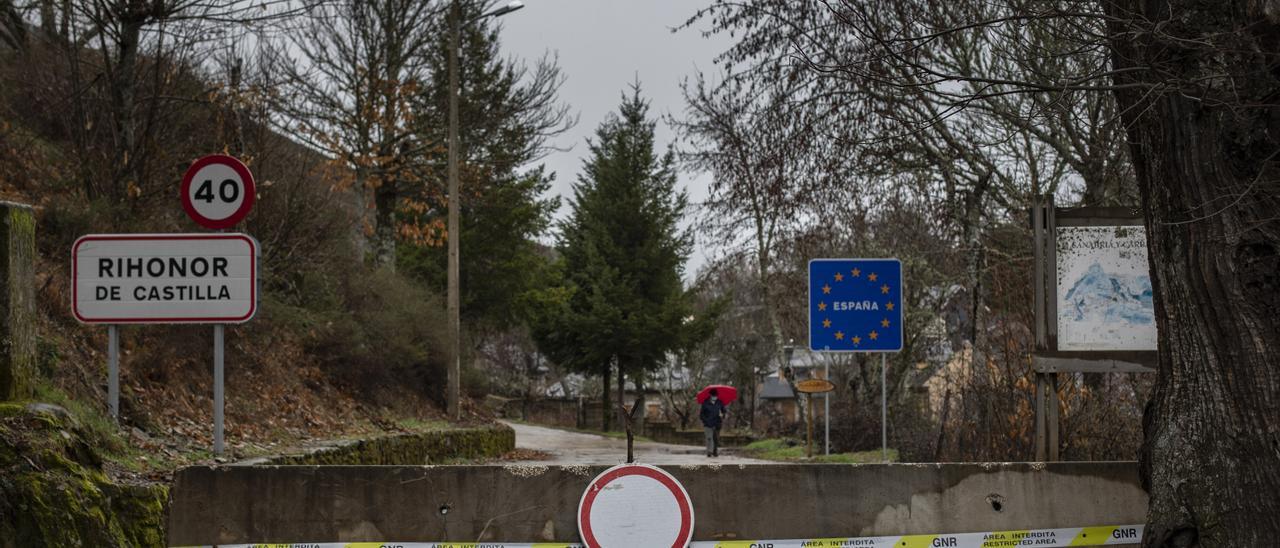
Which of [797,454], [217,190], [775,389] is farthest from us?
[775,389]

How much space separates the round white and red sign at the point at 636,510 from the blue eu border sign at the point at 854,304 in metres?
10.6

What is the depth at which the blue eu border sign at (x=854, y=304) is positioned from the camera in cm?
1662

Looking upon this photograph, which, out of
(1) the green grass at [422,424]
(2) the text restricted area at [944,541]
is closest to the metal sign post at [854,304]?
(1) the green grass at [422,424]

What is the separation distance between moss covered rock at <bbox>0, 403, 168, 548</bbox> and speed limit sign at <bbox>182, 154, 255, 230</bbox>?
81.9 inches

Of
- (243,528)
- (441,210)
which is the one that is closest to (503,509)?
(243,528)

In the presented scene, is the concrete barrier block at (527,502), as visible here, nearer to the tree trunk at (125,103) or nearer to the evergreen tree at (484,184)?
the tree trunk at (125,103)

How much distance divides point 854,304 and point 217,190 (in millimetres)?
10039

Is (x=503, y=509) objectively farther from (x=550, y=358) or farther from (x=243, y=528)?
(x=550, y=358)

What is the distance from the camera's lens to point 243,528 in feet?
20.6

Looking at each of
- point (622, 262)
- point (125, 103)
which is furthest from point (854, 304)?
point (622, 262)

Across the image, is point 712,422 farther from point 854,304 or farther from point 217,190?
point 217,190

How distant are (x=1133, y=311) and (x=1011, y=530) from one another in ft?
10.3

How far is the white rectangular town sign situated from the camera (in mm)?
8336

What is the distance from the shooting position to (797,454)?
23.8m
